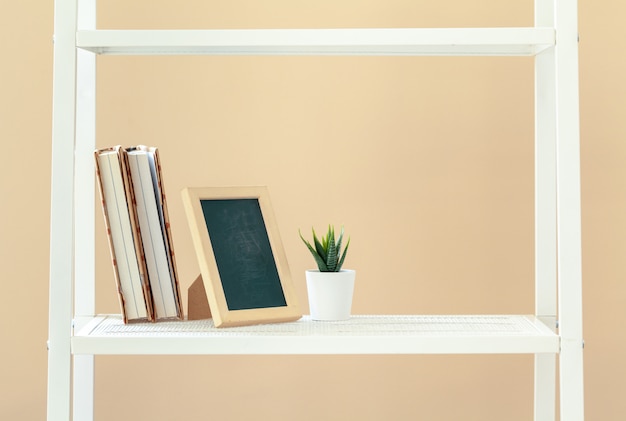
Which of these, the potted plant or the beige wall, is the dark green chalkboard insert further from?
the beige wall

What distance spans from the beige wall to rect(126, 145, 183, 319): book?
65 cm

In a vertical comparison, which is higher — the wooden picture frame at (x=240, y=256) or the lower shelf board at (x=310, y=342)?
the wooden picture frame at (x=240, y=256)

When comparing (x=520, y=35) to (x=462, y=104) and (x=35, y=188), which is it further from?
(x=35, y=188)

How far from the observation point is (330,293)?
1379mm

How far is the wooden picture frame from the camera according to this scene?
1.32m

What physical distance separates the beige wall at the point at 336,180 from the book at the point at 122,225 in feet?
2.22

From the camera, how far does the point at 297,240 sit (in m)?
2.00

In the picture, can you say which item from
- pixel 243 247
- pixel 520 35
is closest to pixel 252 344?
pixel 243 247

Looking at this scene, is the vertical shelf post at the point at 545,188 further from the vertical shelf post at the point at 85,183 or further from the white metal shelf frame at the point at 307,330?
the vertical shelf post at the point at 85,183

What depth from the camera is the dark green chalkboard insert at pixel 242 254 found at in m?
1.34

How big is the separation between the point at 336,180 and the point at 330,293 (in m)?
0.66

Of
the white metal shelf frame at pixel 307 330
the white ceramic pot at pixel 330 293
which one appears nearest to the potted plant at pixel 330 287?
the white ceramic pot at pixel 330 293

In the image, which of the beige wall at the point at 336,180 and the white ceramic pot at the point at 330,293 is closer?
the white ceramic pot at the point at 330,293

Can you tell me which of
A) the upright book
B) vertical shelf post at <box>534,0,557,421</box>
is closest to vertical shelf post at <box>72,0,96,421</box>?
the upright book
